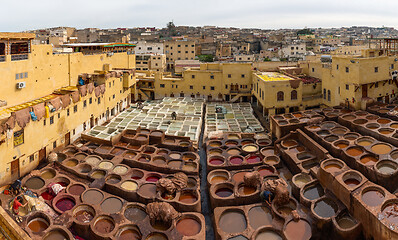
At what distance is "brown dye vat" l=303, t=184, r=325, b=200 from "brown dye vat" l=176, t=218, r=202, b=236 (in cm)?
664

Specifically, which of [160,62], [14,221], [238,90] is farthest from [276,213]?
[160,62]

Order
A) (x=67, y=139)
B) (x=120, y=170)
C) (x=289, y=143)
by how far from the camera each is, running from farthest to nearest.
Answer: (x=67, y=139)
(x=289, y=143)
(x=120, y=170)

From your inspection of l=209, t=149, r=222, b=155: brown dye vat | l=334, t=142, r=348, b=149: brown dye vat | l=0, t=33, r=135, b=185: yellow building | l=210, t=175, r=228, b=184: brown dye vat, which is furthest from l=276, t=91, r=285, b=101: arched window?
l=0, t=33, r=135, b=185: yellow building

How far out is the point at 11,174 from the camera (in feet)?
65.1

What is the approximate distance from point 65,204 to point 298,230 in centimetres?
1307

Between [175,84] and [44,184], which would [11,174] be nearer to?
[44,184]

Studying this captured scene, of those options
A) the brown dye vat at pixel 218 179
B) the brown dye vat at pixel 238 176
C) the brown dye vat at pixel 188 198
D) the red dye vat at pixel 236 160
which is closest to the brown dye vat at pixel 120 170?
the brown dye vat at pixel 188 198

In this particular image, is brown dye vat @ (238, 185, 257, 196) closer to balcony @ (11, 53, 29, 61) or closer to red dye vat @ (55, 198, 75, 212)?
red dye vat @ (55, 198, 75, 212)

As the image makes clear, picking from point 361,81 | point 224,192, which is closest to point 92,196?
point 224,192

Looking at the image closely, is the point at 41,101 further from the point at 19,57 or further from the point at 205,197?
the point at 205,197

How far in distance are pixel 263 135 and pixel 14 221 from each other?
2057cm

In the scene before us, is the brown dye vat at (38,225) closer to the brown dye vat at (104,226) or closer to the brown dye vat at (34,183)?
the brown dye vat at (104,226)

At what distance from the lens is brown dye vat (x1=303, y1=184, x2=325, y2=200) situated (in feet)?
60.7

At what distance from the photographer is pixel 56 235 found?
15766 millimetres
